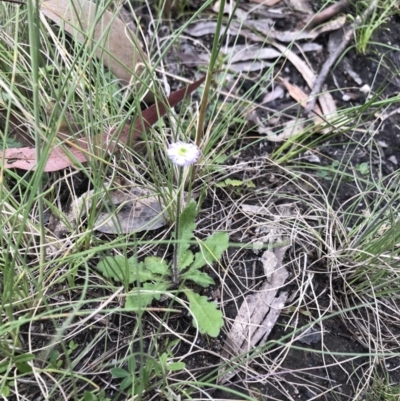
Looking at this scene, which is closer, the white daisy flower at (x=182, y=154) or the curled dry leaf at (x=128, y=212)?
the white daisy flower at (x=182, y=154)

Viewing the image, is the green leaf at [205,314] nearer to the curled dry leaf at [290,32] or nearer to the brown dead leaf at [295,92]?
the brown dead leaf at [295,92]

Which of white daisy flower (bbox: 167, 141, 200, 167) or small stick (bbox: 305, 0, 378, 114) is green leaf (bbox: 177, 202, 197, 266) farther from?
small stick (bbox: 305, 0, 378, 114)

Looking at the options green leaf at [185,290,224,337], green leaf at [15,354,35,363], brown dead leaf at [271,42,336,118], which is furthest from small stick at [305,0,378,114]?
green leaf at [15,354,35,363]

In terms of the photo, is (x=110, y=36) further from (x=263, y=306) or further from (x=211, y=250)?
(x=263, y=306)

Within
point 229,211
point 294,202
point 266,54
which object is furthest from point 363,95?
point 229,211

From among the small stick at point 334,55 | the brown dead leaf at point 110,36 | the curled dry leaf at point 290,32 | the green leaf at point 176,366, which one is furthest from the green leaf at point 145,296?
the curled dry leaf at point 290,32

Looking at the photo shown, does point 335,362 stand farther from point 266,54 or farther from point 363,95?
point 266,54
